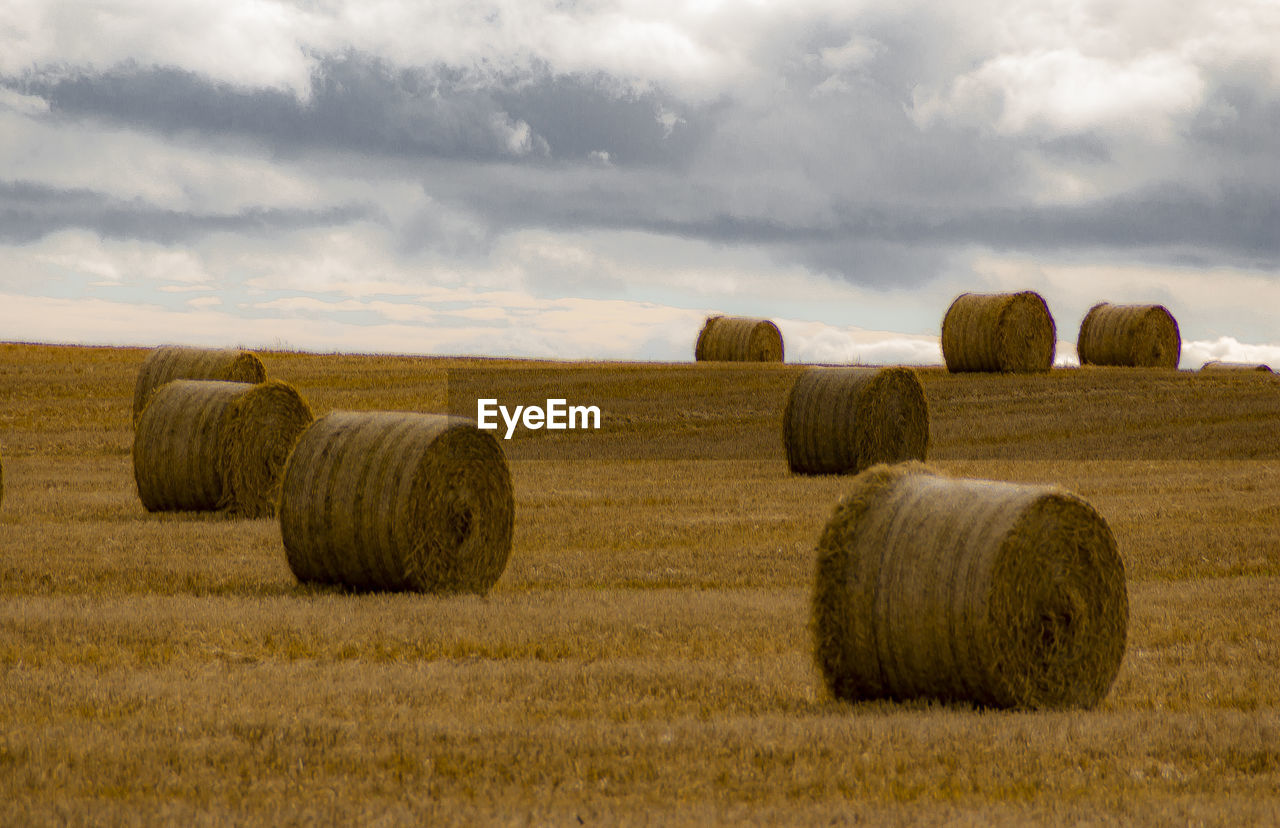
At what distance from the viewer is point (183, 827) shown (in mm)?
6383

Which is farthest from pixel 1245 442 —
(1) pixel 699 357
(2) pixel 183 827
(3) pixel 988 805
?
(2) pixel 183 827

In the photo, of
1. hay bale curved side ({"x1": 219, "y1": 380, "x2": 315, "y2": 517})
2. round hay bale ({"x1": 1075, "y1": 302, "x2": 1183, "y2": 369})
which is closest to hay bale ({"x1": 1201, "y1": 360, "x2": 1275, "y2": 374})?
round hay bale ({"x1": 1075, "y1": 302, "x2": 1183, "y2": 369})

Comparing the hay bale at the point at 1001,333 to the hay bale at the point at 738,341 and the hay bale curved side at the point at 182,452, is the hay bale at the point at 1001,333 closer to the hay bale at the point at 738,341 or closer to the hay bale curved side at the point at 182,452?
the hay bale at the point at 738,341

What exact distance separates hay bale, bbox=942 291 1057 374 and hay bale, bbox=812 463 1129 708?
2885cm

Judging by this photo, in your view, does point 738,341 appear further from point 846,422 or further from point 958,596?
point 958,596

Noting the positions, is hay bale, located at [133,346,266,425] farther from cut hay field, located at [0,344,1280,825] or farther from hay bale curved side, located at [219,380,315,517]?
hay bale curved side, located at [219,380,315,517]

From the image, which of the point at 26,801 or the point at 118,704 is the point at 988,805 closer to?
the point at 26,801

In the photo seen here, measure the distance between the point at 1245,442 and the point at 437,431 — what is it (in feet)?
70.4

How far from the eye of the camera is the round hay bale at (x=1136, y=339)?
139 feet

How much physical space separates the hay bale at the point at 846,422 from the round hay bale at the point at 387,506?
1176cm

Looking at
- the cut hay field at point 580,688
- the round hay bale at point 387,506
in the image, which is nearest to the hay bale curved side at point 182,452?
the cut hay field at point 580,688

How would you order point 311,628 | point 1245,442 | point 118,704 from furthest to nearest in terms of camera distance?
point 1245,442 < point 311,628 < point 118,704

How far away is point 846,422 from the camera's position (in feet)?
82.4

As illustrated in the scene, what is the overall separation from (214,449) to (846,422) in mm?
10592
